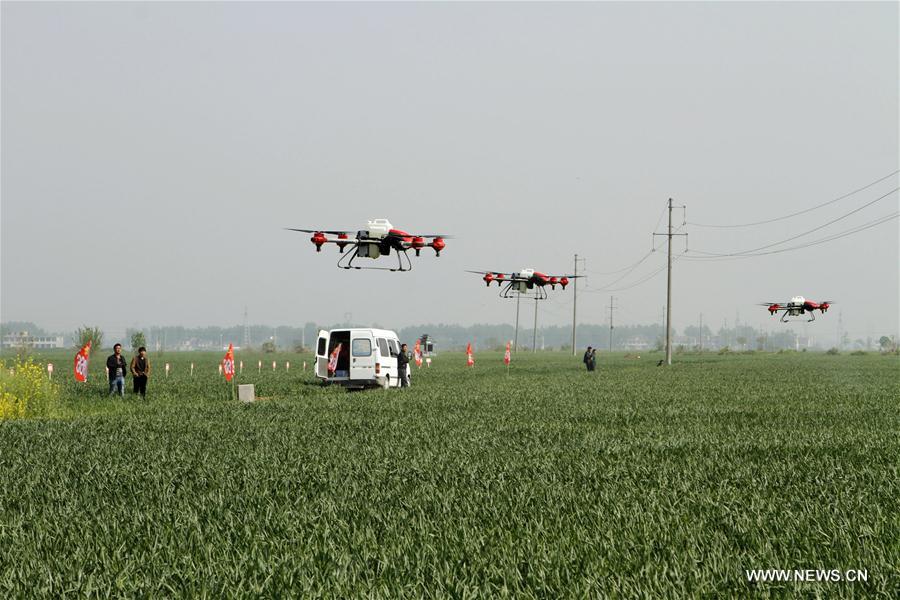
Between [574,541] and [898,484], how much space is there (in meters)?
5.16

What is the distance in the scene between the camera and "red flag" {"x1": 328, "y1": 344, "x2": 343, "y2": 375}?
103ft

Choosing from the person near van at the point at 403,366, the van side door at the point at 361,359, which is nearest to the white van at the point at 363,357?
the van side door at the point at 361,359

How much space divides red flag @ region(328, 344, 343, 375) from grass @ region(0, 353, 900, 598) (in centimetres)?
1102

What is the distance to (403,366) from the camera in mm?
32750

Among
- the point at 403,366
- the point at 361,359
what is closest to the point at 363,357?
the point at 361,359

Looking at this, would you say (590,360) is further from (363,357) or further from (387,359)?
(363,357)

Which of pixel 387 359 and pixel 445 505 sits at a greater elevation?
pixel 387 359

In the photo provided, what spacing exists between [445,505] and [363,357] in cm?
2173

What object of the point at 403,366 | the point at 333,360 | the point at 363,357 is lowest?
the point at 403,366

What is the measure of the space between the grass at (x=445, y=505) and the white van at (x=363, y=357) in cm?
1050

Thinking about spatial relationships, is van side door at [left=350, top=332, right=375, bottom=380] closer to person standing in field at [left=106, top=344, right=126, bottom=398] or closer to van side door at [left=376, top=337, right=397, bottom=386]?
van side door at [left=376, top=337, right=397, bottom=386]

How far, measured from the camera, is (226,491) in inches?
422

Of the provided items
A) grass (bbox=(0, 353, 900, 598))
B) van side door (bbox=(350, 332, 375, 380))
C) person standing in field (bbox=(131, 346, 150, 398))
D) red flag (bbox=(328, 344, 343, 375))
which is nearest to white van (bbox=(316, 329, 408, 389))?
van side door (bbox=(350, 332, 375, 380))

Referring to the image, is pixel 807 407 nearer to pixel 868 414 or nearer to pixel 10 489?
pixel 868 414
